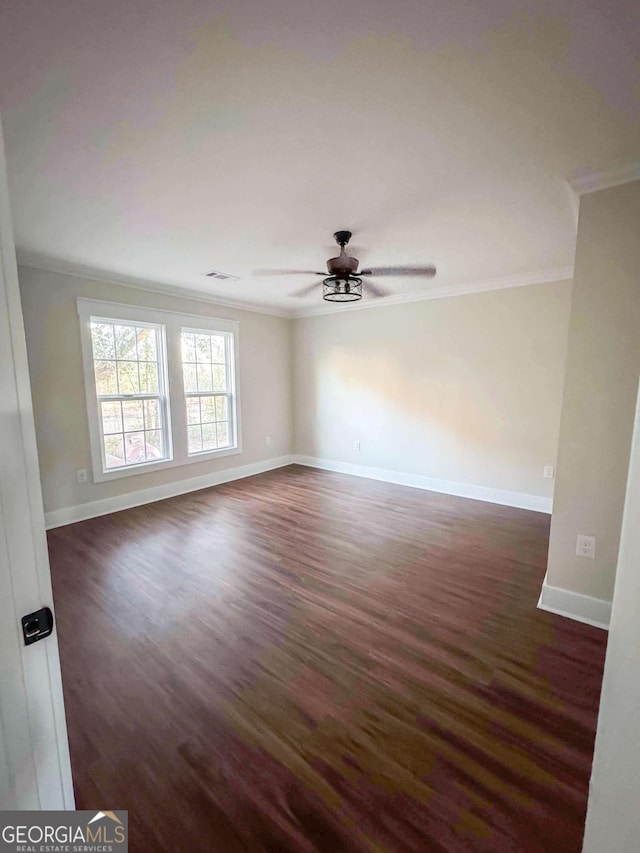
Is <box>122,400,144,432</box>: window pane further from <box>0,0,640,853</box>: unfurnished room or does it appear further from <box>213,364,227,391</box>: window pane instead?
<box>213,364,227,391</box>: window pane

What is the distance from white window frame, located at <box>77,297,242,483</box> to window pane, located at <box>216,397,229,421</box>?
10cm

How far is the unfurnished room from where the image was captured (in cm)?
107

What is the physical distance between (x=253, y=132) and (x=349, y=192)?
68 cm

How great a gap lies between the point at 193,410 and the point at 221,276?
5.72ft

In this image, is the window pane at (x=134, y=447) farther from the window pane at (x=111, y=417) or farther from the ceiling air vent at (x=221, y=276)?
the ceiling air vent at (x=221, y=276)

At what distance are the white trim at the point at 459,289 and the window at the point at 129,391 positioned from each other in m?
2.37

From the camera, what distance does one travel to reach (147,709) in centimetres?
160

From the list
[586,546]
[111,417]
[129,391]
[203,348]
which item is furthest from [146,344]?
[586,546]

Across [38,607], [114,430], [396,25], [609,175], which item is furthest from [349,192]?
[114,430]

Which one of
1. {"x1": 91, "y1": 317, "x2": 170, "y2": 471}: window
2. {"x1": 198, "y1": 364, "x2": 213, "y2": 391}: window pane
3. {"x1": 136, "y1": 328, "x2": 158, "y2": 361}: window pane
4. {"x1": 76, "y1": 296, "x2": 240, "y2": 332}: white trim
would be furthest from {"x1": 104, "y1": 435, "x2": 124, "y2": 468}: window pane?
{"x1": 76, "y1": 296, "x2": 240, "y2": 332}: white trim

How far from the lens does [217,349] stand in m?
4.94

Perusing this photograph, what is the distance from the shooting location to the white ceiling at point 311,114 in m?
1.12

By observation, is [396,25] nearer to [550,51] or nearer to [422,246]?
[550,51]
